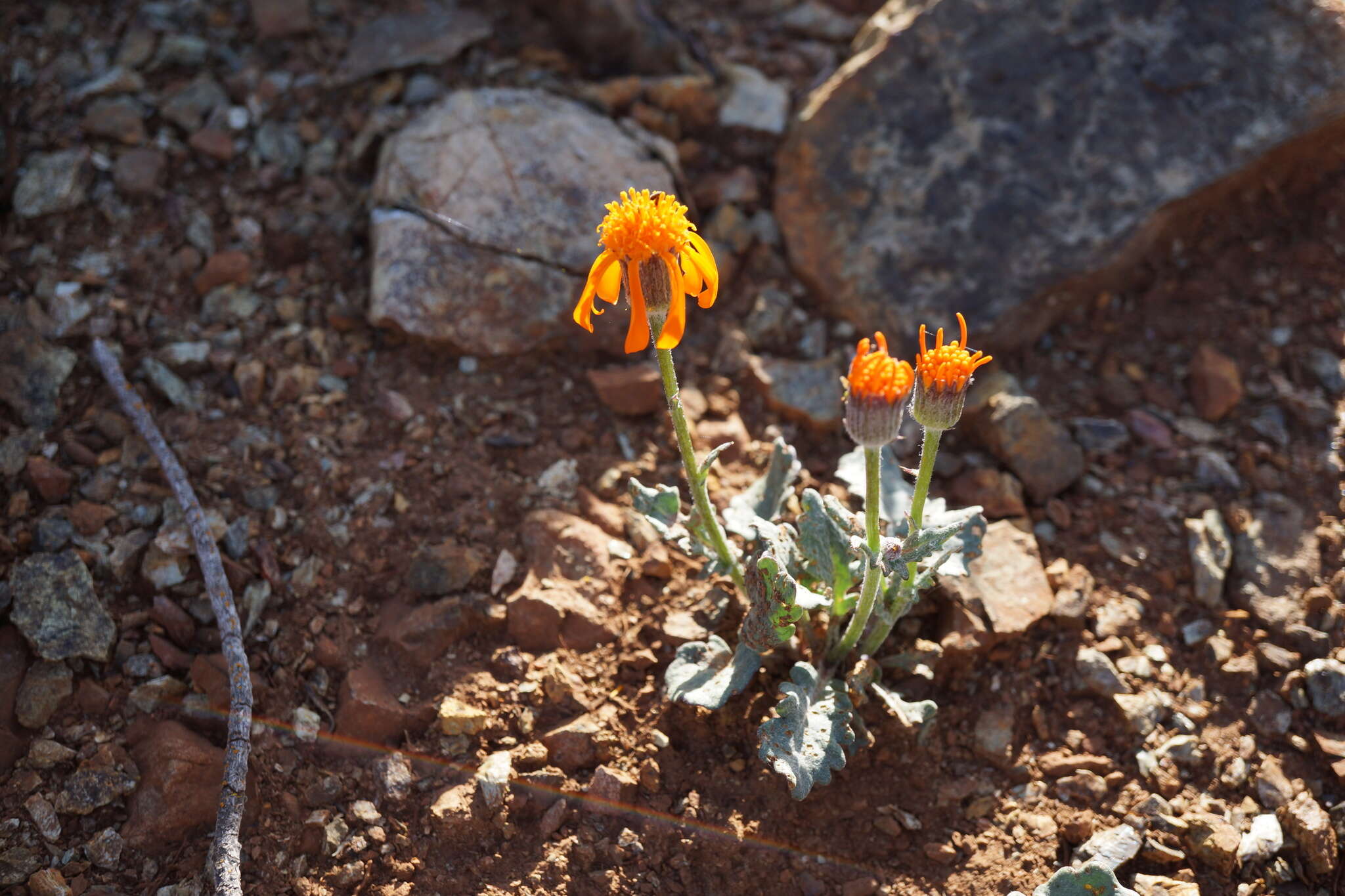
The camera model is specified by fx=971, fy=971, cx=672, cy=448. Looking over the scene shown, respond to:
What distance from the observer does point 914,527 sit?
253cm

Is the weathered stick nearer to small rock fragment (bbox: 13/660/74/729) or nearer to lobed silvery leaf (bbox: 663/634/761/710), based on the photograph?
small rock fragment (bbox: 13/660/74/729)

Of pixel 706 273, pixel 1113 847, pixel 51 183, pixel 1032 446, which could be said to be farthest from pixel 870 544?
pixel 51 183

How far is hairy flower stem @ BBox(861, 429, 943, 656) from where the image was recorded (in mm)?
2555

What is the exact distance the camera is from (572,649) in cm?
312

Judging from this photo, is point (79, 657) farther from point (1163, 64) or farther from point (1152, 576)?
point (1163, 64)

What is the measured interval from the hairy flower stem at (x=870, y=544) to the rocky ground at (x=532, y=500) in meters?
0.35

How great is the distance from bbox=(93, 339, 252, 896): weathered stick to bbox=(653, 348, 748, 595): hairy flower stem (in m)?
1.40

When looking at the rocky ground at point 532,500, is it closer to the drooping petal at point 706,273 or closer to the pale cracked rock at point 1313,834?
the pale cracked rock at point 1313,834

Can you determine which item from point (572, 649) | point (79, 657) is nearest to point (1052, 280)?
point (572, 649)

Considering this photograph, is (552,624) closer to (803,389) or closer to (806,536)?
(806,536)

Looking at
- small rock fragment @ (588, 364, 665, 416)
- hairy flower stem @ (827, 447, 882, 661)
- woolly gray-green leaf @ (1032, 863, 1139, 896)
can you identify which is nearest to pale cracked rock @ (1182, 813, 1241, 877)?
woolly gray-green leaf @ (1032, 863, 1139, 896)

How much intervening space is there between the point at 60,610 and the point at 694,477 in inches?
78.1

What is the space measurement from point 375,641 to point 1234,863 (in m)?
2.63

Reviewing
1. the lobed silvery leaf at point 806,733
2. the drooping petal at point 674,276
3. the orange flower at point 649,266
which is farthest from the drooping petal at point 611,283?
the lobed silvery leaf at point 806,733
